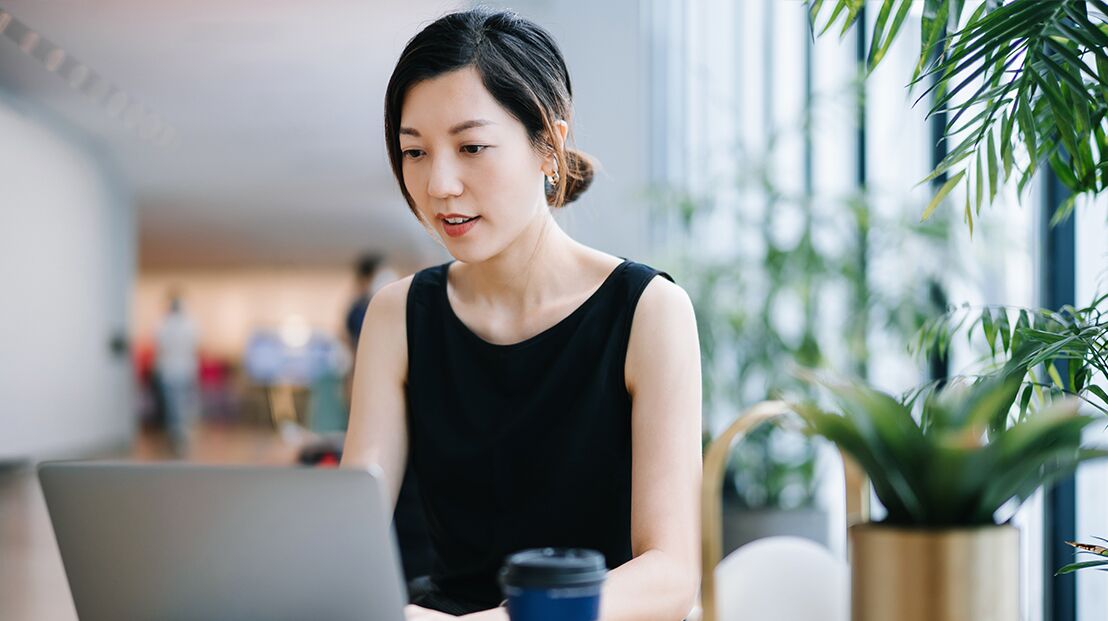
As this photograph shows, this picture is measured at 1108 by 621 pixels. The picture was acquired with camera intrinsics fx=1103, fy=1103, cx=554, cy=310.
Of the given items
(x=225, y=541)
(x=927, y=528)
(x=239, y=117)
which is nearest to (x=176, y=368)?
(x=239, y=117)

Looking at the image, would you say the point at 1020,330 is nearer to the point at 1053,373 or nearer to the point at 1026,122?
the point at 1053,373

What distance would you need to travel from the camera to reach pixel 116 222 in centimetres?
1112

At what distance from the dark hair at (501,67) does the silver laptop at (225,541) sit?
2.37 feet

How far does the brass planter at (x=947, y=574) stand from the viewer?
681mm

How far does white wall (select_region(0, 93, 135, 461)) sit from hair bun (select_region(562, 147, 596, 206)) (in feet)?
24.3

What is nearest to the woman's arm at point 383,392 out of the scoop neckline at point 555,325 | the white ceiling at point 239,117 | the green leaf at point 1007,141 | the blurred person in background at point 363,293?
the scoop neckline at point 555,325

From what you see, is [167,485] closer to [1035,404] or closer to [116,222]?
[1035,404]

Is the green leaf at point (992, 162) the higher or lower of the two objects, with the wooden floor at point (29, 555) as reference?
higher

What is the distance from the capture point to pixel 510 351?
5.19 feet

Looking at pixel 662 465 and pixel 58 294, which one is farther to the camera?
pixel 58 294

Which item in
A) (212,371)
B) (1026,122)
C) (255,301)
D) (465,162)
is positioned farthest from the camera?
(255,301)

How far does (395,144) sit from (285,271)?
13.8 metres

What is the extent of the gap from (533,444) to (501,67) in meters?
0.52

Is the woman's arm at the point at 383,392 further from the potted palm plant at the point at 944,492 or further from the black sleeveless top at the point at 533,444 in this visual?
the potted palm plant at the point at 944,492
